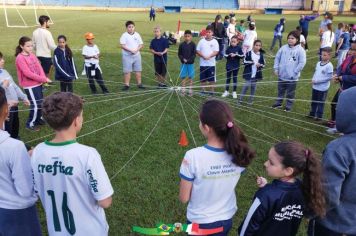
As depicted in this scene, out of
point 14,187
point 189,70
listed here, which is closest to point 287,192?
point 14,187

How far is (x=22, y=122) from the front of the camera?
6.78 metres

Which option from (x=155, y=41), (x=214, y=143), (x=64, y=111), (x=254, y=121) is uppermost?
(x=155, y=41)

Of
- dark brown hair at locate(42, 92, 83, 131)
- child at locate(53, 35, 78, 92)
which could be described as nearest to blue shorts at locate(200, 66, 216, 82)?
child at locate(53, 35, 78, 92)

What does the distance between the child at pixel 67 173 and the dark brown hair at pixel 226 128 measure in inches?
32.4

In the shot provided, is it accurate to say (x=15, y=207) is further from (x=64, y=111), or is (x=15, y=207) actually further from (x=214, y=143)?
(x=214, y=143)

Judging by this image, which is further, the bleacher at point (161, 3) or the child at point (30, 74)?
the bleacher at point (161, 3)

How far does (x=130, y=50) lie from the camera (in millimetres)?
9125

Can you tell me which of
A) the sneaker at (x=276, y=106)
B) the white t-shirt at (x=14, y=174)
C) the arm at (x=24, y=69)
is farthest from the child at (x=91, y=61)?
the white t-shirt at (x=14, y=174)

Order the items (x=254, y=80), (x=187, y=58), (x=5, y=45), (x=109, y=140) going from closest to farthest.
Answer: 1. (x=109, y=140)
2. (x=254, y=80)
3. (x=187, y=58)
4. (x=5, y=45)

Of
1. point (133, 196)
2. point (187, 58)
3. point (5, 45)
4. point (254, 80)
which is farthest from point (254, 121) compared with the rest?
point (5, 45)

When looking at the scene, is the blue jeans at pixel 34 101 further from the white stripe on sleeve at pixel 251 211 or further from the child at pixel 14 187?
the white stripe on sleeve at pixel 251 211

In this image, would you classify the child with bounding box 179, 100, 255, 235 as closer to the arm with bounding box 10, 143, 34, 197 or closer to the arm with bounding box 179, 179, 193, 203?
the arm with bounding box 179, 179, 193, 203

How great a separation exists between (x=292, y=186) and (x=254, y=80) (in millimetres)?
6155

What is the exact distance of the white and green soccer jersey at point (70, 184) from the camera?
2.14m
